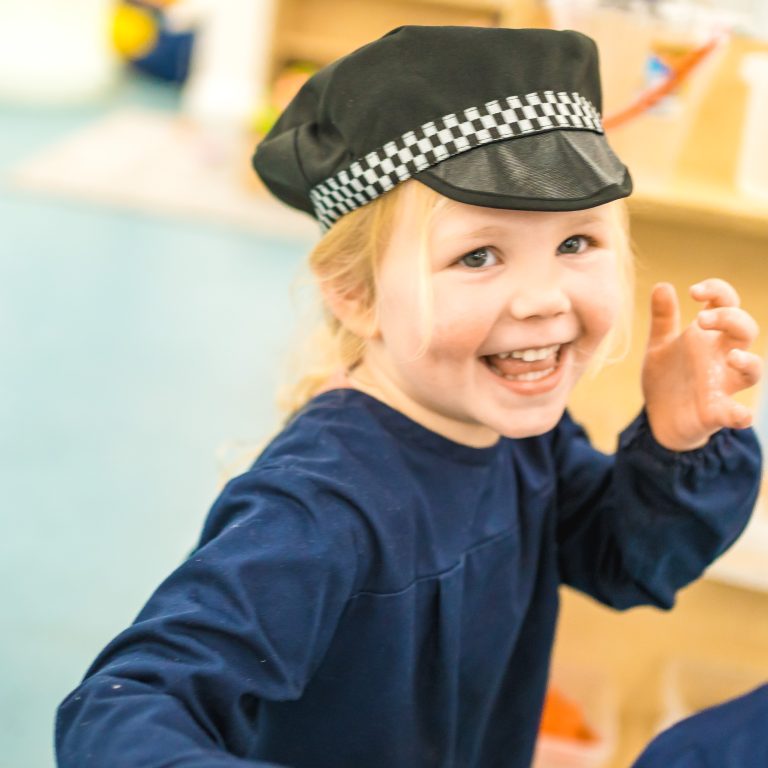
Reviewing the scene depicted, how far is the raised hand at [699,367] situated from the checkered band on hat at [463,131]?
19 centimetres

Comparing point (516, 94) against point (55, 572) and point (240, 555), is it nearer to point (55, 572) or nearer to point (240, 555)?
point (240, 555)

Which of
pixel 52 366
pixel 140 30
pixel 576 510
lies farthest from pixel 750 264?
pixel 140 30

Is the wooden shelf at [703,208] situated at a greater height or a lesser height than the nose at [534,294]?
lesser

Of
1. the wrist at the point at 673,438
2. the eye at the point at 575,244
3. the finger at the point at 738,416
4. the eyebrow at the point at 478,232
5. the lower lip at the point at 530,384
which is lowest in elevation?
the wrist at the point at 673,438

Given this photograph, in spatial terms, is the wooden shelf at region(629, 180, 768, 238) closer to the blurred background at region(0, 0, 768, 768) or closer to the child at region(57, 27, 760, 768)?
the blurred background at region(0, 0, 768, 768)

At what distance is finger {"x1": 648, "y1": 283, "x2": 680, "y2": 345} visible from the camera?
39.2 inches

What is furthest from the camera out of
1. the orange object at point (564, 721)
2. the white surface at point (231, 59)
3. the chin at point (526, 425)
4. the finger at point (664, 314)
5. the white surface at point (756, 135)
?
the white surface at point (231, 59)

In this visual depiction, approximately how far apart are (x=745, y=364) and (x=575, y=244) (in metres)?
0.17

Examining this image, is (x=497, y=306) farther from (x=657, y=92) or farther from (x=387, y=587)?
(x=657, y=92)

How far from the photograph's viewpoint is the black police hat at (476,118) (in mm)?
791

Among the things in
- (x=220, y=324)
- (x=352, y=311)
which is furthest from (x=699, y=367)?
(x=220, y=324)

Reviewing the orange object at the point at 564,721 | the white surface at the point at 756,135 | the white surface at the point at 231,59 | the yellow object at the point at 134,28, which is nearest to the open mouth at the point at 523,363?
the white surface at the point at 756,135

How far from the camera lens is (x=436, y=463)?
94cm

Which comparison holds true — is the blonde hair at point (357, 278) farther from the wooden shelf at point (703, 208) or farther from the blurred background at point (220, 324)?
the wooden shelf at point (703, 208)
